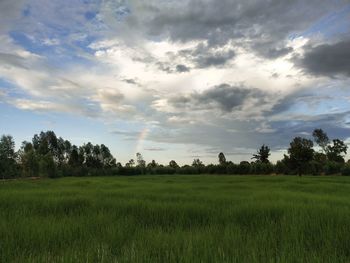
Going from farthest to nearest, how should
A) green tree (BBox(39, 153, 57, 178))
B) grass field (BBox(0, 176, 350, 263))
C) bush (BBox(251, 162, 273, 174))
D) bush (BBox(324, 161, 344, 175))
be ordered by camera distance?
1. bush (BBox(251, 162, 273, 174))
2. green tree (BBox(39, 153, 57, 178))
3. bush (BBox(324, 161, 344, 175))
4. grass field (BBox(0, 176, 350, 263))

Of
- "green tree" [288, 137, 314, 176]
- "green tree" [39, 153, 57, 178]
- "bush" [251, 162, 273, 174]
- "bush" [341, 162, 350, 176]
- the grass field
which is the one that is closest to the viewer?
the grass field

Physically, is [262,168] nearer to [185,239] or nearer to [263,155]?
[263,155]

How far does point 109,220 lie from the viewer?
21.8 feet

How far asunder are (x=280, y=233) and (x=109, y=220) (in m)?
3.19

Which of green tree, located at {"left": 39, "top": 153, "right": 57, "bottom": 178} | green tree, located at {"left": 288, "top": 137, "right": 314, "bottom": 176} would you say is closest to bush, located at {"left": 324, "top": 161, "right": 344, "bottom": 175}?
green tree, located at {"left": 288, "top": 137, "right": 314, "bottom": 176}

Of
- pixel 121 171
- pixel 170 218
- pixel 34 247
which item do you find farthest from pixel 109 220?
pixel 121 171

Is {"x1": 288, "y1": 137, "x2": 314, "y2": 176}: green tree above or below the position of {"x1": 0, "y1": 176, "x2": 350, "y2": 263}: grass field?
above

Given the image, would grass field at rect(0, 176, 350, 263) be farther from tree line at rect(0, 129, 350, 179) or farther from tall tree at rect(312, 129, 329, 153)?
tall tree at rect(312, 129, 329, 153)

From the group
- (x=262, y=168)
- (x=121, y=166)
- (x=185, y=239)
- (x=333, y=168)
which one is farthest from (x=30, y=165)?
(x=185, y=239)

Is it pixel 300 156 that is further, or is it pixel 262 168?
pixel 262 168

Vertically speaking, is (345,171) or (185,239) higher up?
(345,171)

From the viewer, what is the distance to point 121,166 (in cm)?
9588

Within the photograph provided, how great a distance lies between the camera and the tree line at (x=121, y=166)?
61.4m

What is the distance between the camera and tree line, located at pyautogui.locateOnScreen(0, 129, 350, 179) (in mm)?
61406
